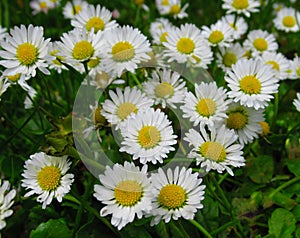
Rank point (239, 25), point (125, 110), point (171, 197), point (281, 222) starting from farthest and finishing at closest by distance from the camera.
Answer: point (239, 25) → point (125, 110) → point (281, 222) → point (171, 197)

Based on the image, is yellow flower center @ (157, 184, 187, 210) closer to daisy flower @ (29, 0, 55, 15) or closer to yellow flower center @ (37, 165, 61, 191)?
yellow flower center @ (37, 165, 61, 191)

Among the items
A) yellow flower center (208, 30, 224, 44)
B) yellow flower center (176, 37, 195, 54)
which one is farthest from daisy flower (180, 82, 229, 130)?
yellow flower center (208, 30, 224, 44)

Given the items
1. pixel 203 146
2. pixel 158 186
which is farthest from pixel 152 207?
pixel 203 146

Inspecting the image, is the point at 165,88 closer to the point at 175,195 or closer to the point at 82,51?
the point at 82,51

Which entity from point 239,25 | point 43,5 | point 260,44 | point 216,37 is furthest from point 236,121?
point 43,5

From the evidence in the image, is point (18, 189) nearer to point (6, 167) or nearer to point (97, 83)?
point (6, 167)

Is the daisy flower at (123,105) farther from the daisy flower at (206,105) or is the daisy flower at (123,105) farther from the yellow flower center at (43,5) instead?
the yellow flower center at (43,5)
